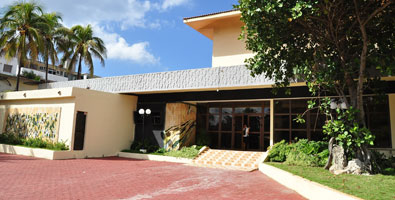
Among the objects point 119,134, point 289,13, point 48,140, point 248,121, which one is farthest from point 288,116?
point 48,140

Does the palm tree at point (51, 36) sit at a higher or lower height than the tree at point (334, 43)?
higher

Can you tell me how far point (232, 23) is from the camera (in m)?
16.9

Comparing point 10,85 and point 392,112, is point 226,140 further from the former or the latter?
point 10,85

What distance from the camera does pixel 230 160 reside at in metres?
13.1

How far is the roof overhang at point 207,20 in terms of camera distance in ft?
51.9

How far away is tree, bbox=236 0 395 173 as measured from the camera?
7832mm

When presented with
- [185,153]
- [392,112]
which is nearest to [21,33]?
[185,153]

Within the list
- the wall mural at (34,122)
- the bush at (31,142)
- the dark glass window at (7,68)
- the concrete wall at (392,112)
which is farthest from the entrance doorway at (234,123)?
the dark glass window at (7,68)

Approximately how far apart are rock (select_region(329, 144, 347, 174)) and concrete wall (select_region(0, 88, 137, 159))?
11641 mm

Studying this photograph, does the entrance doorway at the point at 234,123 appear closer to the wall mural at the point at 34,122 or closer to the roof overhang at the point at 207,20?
the roof overhang at the point at 207,20

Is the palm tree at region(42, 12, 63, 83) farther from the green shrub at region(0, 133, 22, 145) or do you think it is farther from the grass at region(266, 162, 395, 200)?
the grass at region(266, 162, 395, 200)

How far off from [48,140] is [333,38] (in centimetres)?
1430

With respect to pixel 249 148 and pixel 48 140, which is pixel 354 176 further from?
pixel 48 140

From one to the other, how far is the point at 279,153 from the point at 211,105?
6207 mm
